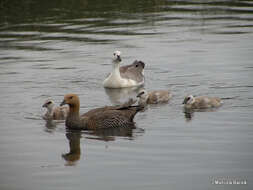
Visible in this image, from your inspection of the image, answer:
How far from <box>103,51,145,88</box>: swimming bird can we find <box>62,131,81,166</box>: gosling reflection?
4.44 meters

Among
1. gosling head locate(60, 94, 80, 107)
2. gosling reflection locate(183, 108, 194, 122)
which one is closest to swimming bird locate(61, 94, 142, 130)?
gosling head locate(60, 94, 80, 107)

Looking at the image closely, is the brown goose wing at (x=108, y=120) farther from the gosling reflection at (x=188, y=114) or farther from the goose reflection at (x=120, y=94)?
the goose reflection at (x=120, y=94)

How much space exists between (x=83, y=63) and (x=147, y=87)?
312 cm

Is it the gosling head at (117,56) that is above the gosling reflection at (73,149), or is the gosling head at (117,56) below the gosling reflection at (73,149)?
above

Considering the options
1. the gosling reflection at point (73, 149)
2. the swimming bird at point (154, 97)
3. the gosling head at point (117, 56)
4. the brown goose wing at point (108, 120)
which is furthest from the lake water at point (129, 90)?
the gosling head at point (117, 56)

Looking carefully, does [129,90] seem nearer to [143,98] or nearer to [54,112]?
[143,98]

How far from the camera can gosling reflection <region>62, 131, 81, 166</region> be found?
10.6m

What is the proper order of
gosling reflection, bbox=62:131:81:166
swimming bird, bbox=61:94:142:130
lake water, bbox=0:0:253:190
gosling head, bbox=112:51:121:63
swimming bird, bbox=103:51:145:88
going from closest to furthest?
lake water, bbox=0:0:253:190 → gosling reflection, bbox=62:131:81:166 → swimming bird, bbox=61:94:142:130 → swimming bird, bbox=103:51:145:88 → gosling head, bbox=112:51:121:63

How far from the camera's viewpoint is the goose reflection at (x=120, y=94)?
51.1ft

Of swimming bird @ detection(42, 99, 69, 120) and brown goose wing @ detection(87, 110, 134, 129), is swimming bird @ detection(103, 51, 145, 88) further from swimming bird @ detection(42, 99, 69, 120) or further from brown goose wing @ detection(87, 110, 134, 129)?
brown goose wing @ detection(87, 110, 134, 129)

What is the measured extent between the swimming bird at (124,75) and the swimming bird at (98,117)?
148 inches

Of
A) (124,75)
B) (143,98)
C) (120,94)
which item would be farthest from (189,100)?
(124,75)

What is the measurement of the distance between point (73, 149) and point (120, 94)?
5277 millimetres

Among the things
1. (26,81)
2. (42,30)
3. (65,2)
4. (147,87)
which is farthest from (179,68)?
(65,2)
